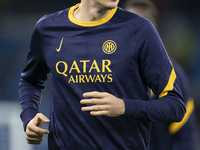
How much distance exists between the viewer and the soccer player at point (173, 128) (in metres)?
3.62

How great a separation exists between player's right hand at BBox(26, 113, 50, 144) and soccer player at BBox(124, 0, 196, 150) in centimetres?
133

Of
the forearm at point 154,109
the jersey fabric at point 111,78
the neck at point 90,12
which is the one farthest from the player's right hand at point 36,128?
the neck at point 90,12

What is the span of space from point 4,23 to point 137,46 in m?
11.7

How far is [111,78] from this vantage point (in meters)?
2.37

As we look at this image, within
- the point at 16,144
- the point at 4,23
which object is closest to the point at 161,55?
the point at 16,144

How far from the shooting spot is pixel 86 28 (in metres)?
2.48

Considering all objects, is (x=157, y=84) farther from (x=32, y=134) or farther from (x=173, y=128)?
(x=173, y=128)

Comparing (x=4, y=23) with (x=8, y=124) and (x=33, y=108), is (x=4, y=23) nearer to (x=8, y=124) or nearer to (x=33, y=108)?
(x=8, y=124)

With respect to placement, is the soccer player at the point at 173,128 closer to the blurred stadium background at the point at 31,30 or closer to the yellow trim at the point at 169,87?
the yellow trim at the point at 169,87

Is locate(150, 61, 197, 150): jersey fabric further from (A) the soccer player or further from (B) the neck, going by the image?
(B) the neck

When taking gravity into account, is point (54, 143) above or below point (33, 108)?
below

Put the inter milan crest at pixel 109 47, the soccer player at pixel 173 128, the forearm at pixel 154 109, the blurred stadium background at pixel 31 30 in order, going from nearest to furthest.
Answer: the forearm at pixel 154 109
the inter milan crest at pixel 109 47
the soccer player at pixel 173 128
the blurred stadium background at pixel 31 30

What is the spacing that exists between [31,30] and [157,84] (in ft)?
36.6

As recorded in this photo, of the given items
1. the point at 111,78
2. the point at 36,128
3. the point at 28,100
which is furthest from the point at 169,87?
the point at 28,100
